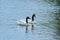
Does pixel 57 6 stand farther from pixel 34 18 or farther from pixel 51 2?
pixel 34 18

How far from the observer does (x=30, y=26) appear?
115ft

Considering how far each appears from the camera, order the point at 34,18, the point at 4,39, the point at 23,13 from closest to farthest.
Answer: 1. the point at 4,39
2. the point at 34,18
3. the point at 23,13

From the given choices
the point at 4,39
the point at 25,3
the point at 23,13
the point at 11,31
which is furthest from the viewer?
the point at 25,3

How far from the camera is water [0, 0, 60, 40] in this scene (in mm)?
30875

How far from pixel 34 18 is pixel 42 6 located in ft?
32.6

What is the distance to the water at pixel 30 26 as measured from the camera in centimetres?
3088

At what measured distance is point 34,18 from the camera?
36.7 metres

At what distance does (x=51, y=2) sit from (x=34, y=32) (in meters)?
18.6

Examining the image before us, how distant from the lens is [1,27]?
33625mm

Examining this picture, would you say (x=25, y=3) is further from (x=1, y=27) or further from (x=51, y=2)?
(x=1, y=27)

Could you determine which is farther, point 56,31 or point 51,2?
point 51,2

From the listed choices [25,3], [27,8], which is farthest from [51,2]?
[27,8]

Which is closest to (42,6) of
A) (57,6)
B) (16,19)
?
(57,6)

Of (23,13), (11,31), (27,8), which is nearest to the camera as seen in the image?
(11,31)
